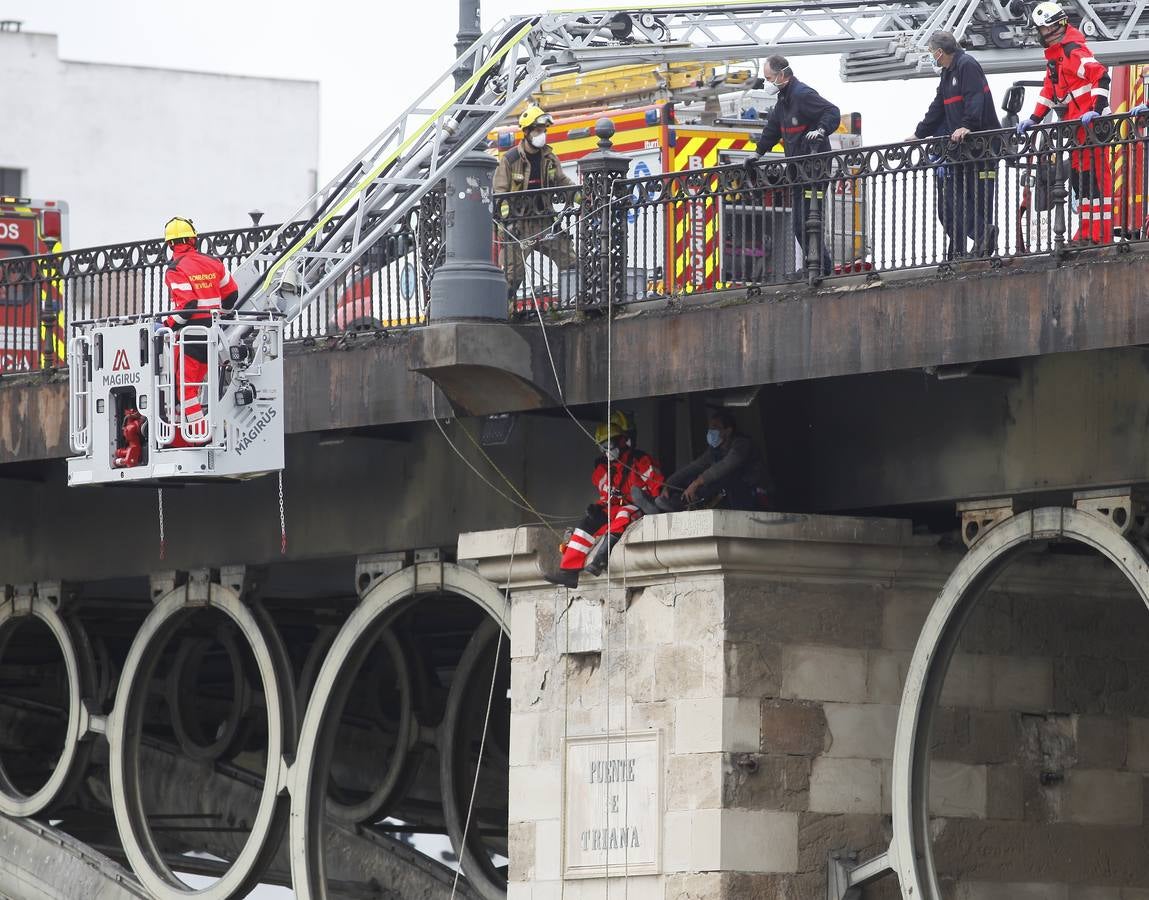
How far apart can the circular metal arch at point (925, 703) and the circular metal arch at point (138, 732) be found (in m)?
10.5

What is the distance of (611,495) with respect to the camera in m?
26.8

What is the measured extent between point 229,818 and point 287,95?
3569 cm

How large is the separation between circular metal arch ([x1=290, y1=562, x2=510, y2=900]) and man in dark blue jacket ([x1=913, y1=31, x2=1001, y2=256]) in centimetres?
806

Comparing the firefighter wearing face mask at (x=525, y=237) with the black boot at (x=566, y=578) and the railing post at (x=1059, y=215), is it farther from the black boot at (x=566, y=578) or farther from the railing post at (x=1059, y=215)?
the railing post at (x=1059, y=215)

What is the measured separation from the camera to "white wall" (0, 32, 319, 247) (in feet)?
246

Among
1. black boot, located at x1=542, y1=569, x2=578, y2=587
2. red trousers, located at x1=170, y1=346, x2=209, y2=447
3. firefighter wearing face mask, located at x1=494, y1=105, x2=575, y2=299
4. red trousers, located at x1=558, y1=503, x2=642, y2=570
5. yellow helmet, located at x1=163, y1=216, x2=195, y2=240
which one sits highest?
yellow helmet, located at x1=163, y1=216, x2=195, y2=240

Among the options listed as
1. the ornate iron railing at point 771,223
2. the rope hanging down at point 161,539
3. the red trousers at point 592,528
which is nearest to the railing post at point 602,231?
the ornate iron railing at point 771,223

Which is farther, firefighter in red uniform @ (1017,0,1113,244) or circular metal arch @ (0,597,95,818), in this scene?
circular metal arch @ (0,597,95,818)

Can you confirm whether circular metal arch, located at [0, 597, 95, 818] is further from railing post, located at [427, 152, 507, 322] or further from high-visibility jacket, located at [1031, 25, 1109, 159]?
high-visibility jacket, located at [1031, 25, 1109, 159]


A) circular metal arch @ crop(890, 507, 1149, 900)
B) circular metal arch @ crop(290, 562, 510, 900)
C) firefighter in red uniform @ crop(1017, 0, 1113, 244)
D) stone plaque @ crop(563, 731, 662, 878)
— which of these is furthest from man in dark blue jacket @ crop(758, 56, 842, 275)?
circular metal arch @ crop(290, 562, 510, 900)

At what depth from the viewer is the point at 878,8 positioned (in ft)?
103

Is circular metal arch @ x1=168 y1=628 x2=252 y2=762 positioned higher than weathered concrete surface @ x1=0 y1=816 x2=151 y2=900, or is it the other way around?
circular metal arch @ x1=168 y1=628 x2=252 y2=762

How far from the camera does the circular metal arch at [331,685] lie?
31.7m

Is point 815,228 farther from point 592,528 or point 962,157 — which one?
point 592,528
